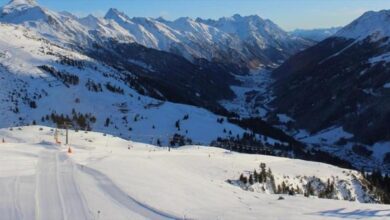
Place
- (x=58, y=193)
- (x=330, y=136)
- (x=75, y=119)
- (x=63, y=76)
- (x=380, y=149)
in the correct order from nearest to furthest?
(x=58, y=193)
(x=75, y=119)
(x=63, y=76)
(x=380, y=149)
(x=330, y=136)

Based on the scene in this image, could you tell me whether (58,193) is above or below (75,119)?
below

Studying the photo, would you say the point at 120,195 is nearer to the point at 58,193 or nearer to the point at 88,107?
the point at 58,193

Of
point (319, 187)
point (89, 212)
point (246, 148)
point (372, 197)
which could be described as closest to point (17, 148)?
point (89, 212)

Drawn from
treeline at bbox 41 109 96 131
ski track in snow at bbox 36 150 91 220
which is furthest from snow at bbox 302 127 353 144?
ski track in snow at bbox 36 150 91 220

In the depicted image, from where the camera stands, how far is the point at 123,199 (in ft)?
76.9

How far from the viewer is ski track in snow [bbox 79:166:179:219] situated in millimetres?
21505

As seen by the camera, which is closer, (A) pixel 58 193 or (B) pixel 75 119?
(A) pixel 58 193

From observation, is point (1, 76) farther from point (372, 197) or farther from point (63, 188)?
point (63, 188)

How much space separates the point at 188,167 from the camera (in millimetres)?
39531

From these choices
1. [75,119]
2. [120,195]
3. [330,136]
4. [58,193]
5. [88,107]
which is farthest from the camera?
[330,136]

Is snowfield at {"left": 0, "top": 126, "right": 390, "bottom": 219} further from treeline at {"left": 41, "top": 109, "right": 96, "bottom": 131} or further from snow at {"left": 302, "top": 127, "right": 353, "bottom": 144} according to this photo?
snow at {"left": 302, "top": 127, "right": 353, "bottom": 144}

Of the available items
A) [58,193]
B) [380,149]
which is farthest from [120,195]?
[380,149]

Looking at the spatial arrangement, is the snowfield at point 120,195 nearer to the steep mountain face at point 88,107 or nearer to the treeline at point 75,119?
the steep mountain face at point 88,107

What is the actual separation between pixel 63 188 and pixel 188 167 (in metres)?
15.6
